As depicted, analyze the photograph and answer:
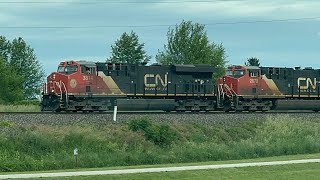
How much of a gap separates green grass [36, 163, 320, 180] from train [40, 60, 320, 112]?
57.8ft

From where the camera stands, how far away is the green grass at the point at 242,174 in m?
17.1

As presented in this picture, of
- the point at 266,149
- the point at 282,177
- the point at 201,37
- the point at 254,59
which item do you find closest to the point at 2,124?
the point at 266,149

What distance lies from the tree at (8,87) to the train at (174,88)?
2974 cm

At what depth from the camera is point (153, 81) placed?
4034 centimetres

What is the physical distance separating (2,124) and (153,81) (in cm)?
1581

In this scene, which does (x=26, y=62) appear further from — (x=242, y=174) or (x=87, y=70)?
(x=242, y=174)

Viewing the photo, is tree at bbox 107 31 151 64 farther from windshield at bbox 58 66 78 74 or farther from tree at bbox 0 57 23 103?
windshield at bbox 58 66 78 74

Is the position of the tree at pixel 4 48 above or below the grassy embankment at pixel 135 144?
above

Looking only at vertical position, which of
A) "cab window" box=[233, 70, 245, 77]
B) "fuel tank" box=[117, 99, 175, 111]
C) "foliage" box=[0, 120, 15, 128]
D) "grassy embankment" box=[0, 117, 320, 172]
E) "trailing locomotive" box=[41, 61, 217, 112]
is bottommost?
"grassy embankment" box=[0, 117, 320, 172]

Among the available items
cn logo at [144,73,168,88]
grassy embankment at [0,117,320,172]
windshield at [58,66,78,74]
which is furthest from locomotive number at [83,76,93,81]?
grassy embankment at [0,117,320,172]

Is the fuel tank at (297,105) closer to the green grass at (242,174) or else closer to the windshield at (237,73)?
the windshield at (237,73)

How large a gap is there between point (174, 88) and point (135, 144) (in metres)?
14.2

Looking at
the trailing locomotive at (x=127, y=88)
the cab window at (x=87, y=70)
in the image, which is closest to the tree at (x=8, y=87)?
the trailing locomotive at (x=127, y=88)

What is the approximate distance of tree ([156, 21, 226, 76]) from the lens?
67.8 metres
